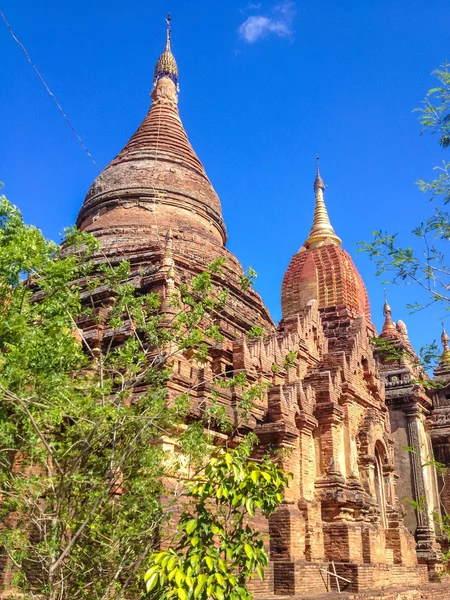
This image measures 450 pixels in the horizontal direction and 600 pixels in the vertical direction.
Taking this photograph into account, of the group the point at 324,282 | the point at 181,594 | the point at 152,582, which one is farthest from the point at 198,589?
the point at 324,282

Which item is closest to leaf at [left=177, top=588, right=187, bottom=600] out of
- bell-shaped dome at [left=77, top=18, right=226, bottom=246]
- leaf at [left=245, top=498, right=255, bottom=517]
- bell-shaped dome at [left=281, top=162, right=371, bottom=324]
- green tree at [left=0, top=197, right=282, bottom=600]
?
leaf at [left=245, top=498, right=255, bottom=517]

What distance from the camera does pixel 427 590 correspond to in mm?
15531

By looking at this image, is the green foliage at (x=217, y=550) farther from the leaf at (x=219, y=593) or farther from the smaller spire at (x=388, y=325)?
the smaller spire at (x=388, y=325)

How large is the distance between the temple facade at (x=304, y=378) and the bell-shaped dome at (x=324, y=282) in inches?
2.9

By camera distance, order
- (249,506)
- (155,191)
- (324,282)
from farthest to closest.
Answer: (324,282)
(155,191)
(249,506)

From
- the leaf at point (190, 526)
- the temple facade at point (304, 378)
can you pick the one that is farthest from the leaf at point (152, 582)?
the temple facade at point (304, 378)

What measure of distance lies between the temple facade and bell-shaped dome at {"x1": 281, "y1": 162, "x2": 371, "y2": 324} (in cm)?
7

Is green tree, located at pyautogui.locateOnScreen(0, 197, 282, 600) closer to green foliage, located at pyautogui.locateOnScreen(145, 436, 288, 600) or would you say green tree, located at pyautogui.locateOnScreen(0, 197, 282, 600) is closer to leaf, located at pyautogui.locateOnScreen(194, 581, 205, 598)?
green foliage, located at pyautogui.locateOnScreen(145, 436, 288, 600)

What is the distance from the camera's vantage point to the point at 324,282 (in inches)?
1119

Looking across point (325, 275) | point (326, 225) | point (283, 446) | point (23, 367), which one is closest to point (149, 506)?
point (23, 367)

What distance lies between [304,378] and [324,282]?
12292 millimetres

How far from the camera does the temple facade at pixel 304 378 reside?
13281mm

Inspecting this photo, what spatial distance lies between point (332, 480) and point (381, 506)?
3.91 meters

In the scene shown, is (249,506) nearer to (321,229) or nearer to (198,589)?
(198,589)
